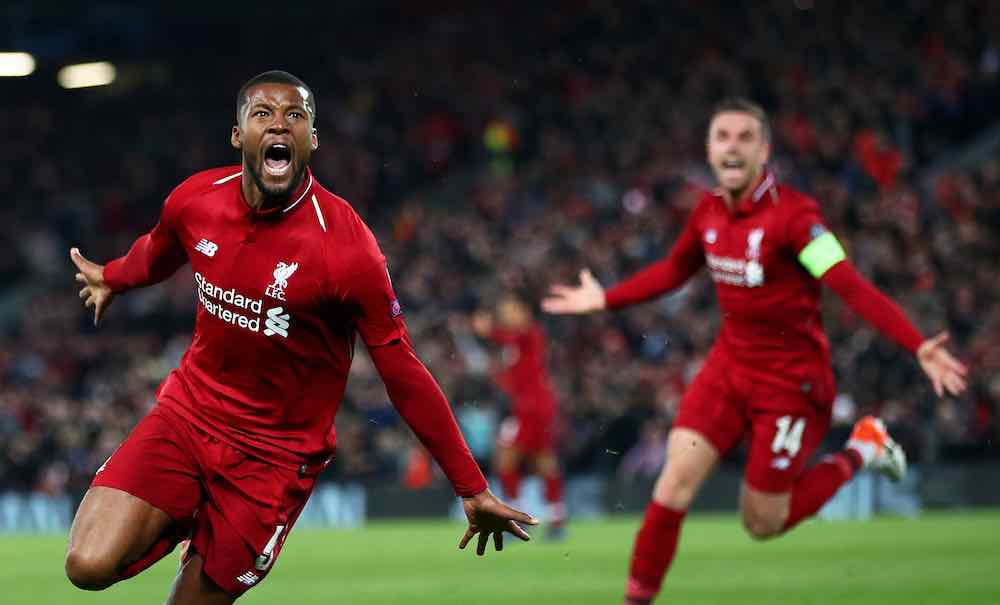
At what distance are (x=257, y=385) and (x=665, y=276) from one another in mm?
3296

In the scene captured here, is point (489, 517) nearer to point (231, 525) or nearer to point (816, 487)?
point (231, 525)

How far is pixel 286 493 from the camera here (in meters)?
5.97

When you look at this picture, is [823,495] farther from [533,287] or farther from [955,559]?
[533,287]

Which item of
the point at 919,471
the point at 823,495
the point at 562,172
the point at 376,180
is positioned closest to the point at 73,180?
the point at 376,180

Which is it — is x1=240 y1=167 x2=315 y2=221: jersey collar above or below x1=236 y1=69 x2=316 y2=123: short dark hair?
below

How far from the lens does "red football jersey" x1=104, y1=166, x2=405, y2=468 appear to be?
571 cm

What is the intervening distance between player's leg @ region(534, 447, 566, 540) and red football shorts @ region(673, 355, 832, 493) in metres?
6.95

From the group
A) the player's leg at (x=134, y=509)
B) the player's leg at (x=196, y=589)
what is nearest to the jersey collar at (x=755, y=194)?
the player's leg at (x=134, y=509)

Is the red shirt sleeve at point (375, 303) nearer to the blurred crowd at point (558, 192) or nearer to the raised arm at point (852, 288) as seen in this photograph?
the raised arm at point (852, 288)

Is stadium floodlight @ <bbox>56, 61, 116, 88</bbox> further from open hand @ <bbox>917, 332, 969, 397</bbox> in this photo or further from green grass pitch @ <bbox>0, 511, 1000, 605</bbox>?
open hand @ <bbox>917, 332, 969, 397</bbox>

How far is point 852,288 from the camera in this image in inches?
305

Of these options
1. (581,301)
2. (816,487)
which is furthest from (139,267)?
(816,487)

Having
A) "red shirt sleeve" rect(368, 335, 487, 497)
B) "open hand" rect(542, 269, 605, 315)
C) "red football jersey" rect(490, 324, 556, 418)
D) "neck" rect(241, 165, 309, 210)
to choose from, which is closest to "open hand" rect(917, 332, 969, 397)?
"open hand" rect(542, 269, 605, 315)

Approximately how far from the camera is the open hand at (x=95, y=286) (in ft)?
21.7
